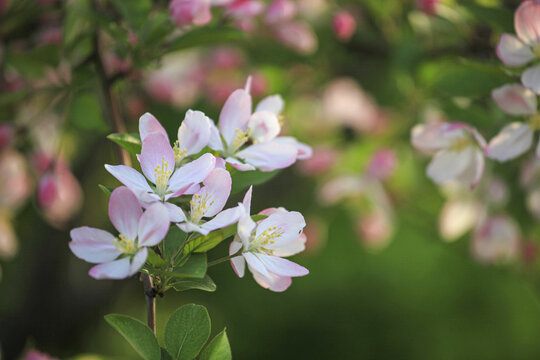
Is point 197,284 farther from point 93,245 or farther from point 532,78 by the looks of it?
point 532,78

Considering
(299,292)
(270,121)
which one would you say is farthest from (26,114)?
(299,292)

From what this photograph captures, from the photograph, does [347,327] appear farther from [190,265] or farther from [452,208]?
[190,265]

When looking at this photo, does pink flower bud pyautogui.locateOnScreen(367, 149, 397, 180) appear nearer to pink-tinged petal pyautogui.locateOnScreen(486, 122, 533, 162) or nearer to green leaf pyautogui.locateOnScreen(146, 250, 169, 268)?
pink-tinged petal pyautogui.locateOnScreen(486, 122, 533, 162)

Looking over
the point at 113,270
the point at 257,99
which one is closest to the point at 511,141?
the point at 113,270

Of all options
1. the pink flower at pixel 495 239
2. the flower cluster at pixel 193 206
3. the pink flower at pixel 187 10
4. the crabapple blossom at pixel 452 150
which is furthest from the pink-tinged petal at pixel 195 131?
the pink flower at pixel 495 239

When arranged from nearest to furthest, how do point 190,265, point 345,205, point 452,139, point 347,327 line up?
point 190,265, point 452,139, point 345,205, point 347,327

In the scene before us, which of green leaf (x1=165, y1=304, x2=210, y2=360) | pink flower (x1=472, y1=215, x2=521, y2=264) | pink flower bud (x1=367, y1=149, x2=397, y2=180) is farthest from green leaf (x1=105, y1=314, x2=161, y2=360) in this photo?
pink flower bud (x1=367, y1=149, x2=397, y2=180)
